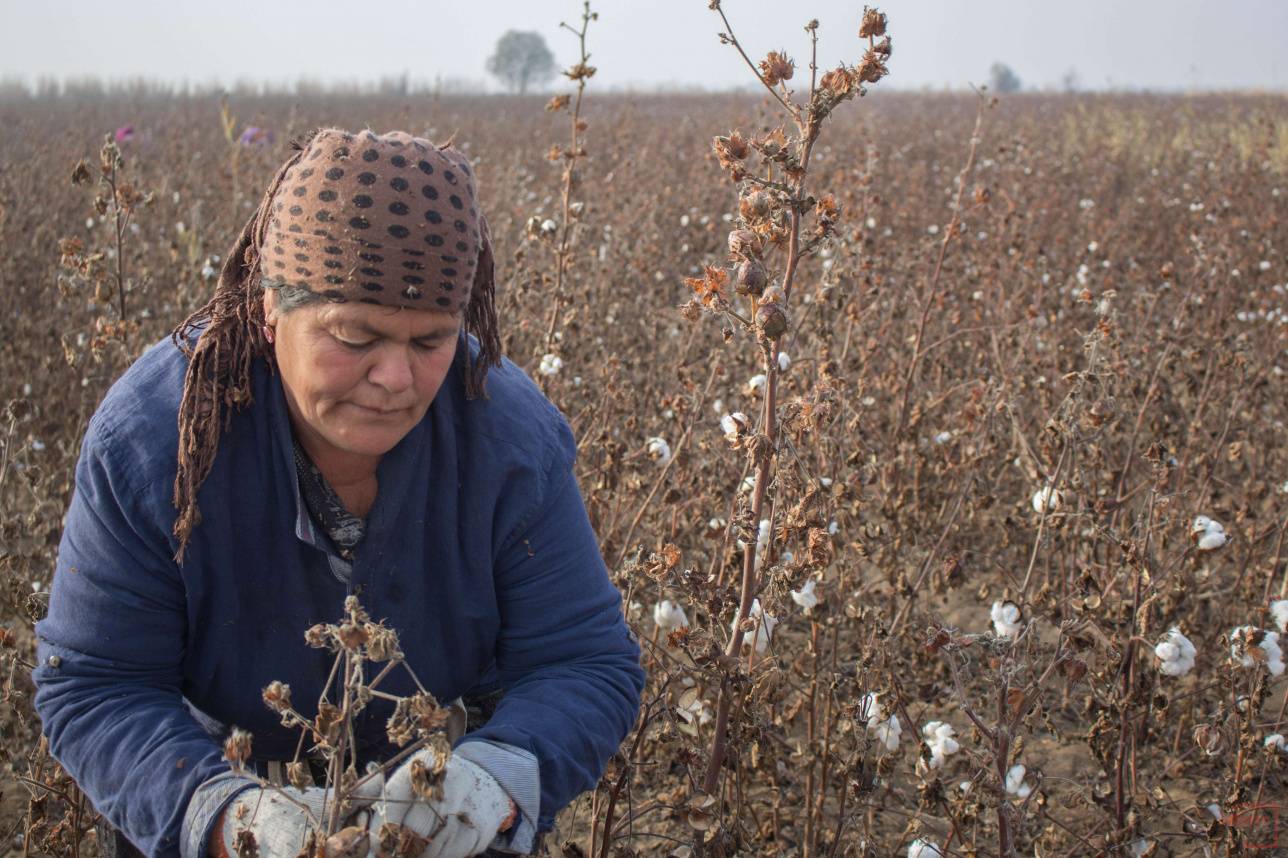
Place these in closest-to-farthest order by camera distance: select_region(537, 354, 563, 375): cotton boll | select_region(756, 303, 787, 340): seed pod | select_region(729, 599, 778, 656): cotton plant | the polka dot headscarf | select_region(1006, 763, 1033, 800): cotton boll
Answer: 1. the polka dot headscarf
2. select_region(756, 303, 787, 340): seed pod
3. select_region(729, 599, 778, 656): cotton plant
4. select_region(1006, 763, 1033, 800): cotton boll
5. select_region(537, 354, 563, 375): cotton boll

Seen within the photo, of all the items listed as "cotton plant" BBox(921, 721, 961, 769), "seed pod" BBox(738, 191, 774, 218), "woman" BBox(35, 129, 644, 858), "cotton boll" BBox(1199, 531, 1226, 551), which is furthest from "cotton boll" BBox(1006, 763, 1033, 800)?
"seed pod" BBox(738, 191, 774, 218)

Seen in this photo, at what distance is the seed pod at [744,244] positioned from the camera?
1.53 meters

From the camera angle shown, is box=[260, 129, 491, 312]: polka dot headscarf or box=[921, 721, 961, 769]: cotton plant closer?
box=[260, 129, 491, 312]: polka dot headscarf

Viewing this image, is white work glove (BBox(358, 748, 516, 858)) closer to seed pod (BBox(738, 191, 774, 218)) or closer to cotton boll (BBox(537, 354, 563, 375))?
seed pod (BBox(738, 191, 774, 218))

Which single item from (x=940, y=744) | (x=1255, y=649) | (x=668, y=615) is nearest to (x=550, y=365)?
(x=668, y=615)

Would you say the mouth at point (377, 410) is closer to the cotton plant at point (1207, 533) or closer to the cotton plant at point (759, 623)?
the cotton plant at point (759, 623)

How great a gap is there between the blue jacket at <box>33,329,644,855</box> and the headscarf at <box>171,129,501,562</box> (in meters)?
0.05

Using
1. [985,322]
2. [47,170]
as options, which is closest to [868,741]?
[985,322]

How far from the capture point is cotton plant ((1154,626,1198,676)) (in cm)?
193

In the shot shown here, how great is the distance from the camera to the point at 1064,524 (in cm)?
267

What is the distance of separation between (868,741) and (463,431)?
824 mm

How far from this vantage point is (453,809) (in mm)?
1303

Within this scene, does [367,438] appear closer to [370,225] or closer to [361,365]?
[361,365]

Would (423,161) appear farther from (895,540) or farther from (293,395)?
(895,540)
